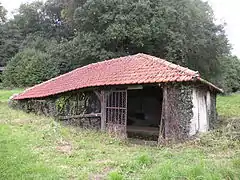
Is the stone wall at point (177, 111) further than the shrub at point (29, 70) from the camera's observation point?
No

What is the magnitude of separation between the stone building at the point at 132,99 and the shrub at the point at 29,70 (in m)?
13.5

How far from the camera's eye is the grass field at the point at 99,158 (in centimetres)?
669

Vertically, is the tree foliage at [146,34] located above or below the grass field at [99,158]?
above

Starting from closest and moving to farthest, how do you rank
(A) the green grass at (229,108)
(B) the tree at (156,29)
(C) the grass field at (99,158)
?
(C) the grass field at (99,158), (A) the green grass at (229,108), (B) the tree at (156,29)

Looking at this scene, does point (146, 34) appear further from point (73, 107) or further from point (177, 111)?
point (177, 111)

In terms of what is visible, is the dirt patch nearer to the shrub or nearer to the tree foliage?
the tree foliage

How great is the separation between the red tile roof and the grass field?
2291 millimetres

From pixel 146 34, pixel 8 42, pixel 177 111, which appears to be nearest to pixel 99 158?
pixel 177 111

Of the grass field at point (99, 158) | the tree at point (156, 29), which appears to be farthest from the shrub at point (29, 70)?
the grass field at point (99, 158)

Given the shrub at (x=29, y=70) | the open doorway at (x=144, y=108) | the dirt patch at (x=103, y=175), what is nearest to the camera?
the dirt patch at (x=103, y=175)

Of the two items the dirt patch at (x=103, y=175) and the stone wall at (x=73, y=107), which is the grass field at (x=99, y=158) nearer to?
the dirt patch at (x=103, y=175)

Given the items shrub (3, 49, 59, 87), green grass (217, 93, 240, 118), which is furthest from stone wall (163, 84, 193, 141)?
shrub (3, 49, 59, 87)

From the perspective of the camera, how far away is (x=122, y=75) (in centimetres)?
1409

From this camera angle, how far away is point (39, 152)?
29.4 ft
